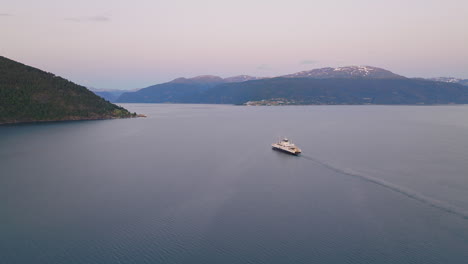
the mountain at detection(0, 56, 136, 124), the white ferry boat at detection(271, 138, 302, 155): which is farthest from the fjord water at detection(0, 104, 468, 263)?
the mountain at detection(0, 56, 136, 124)

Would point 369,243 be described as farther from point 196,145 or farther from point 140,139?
point 140,139

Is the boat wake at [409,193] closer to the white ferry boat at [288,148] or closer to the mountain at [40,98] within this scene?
the white ferry boat at [288,148]

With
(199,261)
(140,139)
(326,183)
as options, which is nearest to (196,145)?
(140,139)

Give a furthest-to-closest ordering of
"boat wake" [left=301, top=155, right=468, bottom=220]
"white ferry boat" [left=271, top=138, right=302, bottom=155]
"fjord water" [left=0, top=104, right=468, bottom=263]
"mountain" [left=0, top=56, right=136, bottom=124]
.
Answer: "mountain" [left=0, top=56, right=136, bottom=124]
"white ferry boat" [left=271, top=138, right=302, bottom=155]
"boat wake" [left=301, top=155, right=468, bottom=220]
"fjord water" [left=0, top=104, right=468, bottom=263]

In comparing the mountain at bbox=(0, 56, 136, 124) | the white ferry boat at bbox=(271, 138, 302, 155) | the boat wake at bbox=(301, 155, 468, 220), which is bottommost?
the boat wake at bbox=(301, 155, 468, 220)

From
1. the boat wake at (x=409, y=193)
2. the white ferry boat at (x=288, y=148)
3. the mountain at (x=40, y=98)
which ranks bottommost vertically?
the boat wake at (x=409, y=193)

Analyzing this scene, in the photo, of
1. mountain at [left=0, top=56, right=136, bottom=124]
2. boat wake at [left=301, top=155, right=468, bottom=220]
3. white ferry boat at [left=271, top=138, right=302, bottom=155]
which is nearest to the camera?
boat wake at [left=301, top=155, right=468, bottom=220]

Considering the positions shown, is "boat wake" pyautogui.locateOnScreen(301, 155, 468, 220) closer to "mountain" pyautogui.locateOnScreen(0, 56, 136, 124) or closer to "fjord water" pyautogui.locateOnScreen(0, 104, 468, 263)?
"fjord water" pyautogui.locateOnScreen(0, 104, 468, 263)

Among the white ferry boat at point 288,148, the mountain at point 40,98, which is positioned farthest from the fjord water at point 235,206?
the mountain at point 40,98
